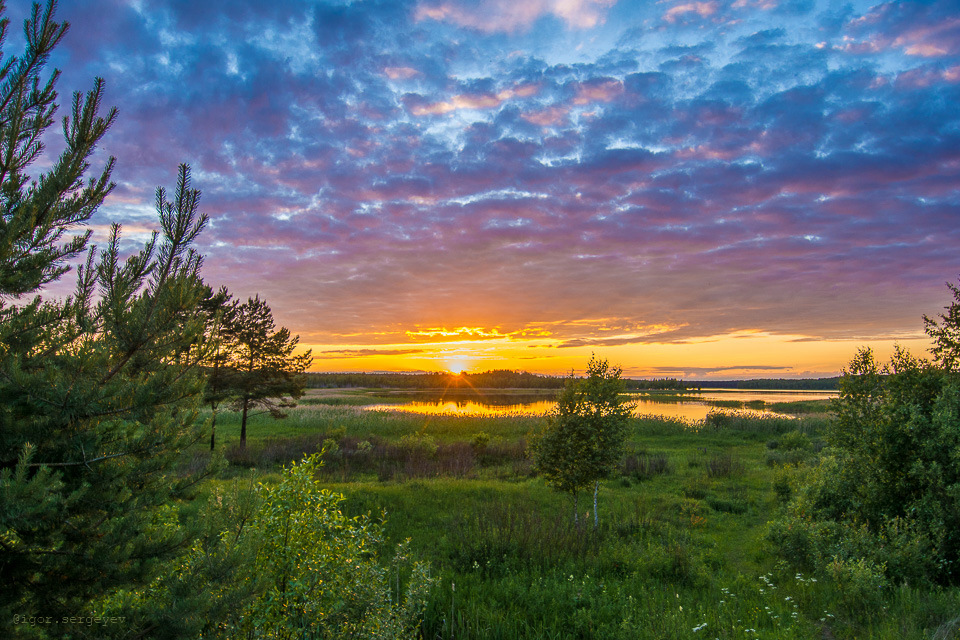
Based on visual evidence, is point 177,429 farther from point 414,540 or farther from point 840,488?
point 840,488

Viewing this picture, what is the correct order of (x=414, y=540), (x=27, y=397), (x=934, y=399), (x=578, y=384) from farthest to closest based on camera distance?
1. (x=578, y=384)
2. (x=414, y=540)
3. (x=934, y=399)
4. (x=27, y=397)

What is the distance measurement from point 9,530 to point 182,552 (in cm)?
118

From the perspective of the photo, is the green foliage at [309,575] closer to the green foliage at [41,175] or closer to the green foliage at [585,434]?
the green foliage at [41,175]

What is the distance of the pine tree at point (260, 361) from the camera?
83.4 ft

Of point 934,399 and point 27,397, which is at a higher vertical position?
point 27,397

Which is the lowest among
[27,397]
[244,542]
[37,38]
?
[244,542]

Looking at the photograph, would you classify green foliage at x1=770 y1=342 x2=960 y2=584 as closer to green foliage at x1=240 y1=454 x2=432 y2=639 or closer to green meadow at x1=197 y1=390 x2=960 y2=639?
green meadow at x1=197 y1=390 x2=960 y2=639

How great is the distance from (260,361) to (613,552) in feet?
72.9

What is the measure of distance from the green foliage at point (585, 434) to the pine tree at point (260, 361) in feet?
58.3

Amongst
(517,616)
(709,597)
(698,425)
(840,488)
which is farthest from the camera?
(698,425)

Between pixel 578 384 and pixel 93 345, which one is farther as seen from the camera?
pixel 578 384

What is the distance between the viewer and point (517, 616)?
8.56 metres

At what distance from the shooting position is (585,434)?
551 inches

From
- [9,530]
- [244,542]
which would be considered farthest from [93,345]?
[244,542]
